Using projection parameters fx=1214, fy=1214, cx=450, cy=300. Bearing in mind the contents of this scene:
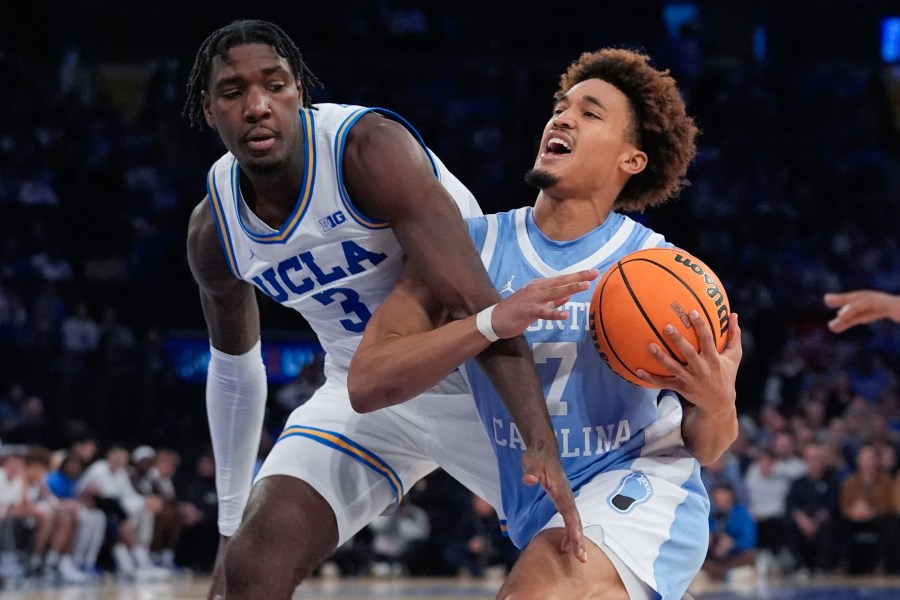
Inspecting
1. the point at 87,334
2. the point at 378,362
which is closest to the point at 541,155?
the point at 378,362

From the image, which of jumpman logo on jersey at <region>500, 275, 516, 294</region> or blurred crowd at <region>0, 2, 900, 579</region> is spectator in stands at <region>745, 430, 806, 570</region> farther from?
jumpman logo on jersey at <region>500, 275, 516, 294</region>

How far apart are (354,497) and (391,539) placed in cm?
858

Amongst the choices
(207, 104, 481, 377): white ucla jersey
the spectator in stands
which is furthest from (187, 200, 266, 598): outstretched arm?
the spectator in stands

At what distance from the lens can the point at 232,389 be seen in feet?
16.5

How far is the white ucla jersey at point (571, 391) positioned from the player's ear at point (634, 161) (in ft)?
0.66

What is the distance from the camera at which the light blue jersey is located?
376cm

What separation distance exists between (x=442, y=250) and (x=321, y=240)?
21.9 inches

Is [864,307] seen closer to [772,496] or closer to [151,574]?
[772,496]

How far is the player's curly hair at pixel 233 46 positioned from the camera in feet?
13.5

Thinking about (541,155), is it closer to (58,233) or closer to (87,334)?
(87,334)

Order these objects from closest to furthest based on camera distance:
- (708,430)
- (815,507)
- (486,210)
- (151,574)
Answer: (708,430) < (151,574) < (815,507) < (486,210)

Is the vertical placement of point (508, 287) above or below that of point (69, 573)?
above

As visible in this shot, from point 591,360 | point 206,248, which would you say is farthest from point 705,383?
point 206,248

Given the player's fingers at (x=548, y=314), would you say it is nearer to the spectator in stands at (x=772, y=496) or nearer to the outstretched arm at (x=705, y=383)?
the outstretched arm at (x=705, y=383)
